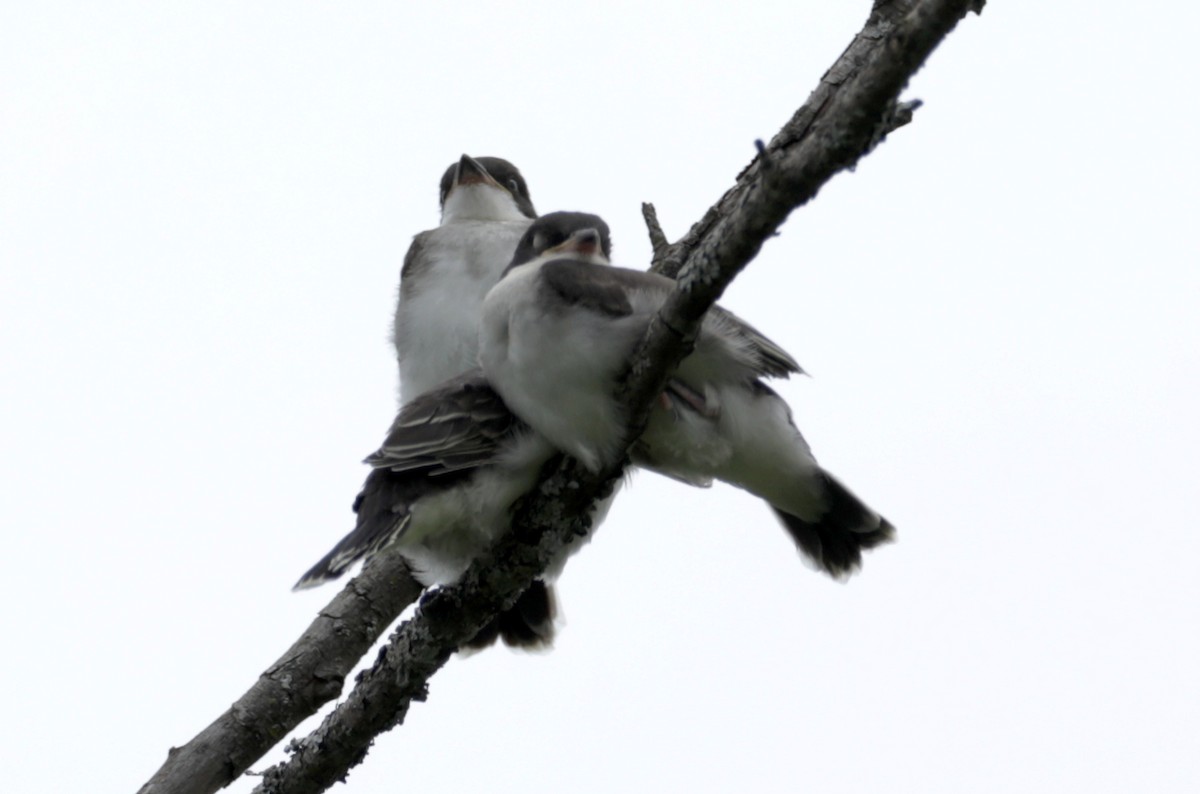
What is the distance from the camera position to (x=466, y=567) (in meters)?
5.30

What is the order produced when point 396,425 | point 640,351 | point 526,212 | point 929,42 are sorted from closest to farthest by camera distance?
1. point 929,42
2. point 640,351
3. point 396,425
4. point 526,212

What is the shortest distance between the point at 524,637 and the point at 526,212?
3136mm

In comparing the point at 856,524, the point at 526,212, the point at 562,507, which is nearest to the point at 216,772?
the point at 562,507

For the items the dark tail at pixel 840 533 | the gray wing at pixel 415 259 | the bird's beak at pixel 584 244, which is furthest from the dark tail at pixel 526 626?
the gray wing at pixel 415 259

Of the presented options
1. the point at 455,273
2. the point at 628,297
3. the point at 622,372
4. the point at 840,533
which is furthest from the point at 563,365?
the point at 455,273

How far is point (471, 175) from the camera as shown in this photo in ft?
27.5

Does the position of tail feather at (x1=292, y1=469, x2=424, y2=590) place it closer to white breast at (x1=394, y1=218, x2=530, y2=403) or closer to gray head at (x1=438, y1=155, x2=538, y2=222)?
white breast at (x1=394, y1=218, x2=530, y2=403)

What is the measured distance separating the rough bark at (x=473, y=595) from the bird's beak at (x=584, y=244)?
0.59 m

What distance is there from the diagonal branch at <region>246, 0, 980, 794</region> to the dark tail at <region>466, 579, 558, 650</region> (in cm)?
115

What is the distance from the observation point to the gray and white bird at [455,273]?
7594 mm

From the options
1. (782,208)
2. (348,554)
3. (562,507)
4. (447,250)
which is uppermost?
(447,250)

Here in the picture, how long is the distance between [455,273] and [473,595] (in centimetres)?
321

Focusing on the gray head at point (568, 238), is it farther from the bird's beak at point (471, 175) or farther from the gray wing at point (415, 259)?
the bird's beak at point (471, 175)

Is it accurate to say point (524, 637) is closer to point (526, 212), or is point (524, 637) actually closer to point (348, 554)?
point (348, 554)
